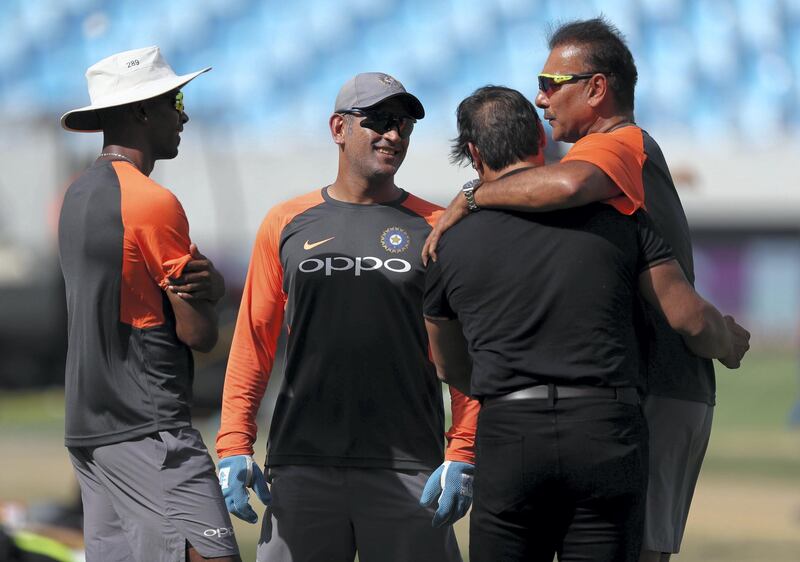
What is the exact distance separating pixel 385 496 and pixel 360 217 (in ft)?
2.97

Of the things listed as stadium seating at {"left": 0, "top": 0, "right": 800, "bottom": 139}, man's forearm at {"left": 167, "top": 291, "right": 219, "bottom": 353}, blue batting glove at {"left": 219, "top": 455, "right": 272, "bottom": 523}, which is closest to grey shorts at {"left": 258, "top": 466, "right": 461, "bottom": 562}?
blue batting glove at {"left": 219, "top": 455, "right": 272, "bottom": 523}

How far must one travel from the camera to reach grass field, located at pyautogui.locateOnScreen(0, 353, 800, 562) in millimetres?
8648

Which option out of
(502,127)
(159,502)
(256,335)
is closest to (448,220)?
(502,127)

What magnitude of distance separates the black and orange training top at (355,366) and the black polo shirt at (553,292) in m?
0.68

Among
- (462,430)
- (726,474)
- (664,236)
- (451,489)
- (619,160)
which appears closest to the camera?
(619,160)

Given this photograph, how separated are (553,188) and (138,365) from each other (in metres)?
1.41

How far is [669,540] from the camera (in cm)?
405

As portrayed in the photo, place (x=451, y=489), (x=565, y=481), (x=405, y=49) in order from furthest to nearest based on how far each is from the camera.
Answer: (x=405, y=49)
(x=451, y=489)
(x=565, y=481)

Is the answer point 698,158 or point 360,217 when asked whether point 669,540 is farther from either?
point 698,158

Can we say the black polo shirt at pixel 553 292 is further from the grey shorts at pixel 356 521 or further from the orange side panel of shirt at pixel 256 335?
the orange side panel of shirt at pixel 256 335

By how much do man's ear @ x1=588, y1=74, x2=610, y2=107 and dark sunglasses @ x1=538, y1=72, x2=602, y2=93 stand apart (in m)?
0.03

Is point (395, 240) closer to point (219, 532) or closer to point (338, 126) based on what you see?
point (338, 126)

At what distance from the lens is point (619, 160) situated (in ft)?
12.0

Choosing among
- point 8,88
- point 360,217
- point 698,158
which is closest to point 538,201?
point 360,217
